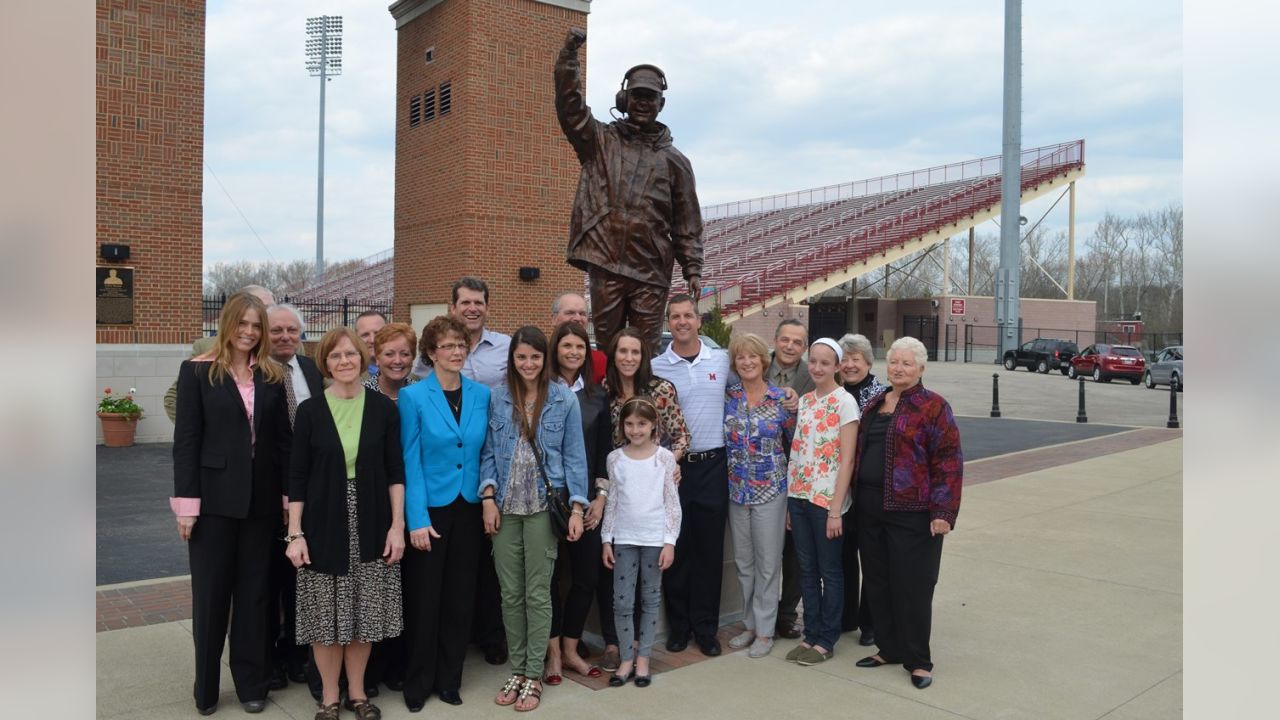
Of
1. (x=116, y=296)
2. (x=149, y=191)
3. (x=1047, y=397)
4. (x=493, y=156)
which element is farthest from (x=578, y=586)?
(x=1047, y=397)

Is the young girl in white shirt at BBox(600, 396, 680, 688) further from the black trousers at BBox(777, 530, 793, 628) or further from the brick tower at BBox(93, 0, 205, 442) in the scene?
the brick tower at BBox(93, 0, 205, 442)

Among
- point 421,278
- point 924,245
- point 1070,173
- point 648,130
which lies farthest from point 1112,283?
point 648,130

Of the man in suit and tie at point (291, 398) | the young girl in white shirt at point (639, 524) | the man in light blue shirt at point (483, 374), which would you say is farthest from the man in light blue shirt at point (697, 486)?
the man in suit and tie at point (291, 398)

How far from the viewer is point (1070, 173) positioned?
47250mm

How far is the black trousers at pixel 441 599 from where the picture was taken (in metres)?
4.32

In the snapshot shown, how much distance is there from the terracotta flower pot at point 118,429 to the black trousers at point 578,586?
36.6 ft

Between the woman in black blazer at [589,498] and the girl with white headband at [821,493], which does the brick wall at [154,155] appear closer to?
the woman in black blazer at [589,498]

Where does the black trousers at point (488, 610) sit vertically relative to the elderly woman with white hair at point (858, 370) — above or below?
below

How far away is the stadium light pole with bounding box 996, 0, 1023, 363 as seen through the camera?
1499 inches

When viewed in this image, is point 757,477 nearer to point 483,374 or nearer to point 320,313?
point 483,374

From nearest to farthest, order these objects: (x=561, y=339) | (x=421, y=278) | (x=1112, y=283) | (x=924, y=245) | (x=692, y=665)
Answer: (x=561, y=339), (x=692, y=665), (x=421, y=278), (x=924, y=245), (x=1112, y=283)

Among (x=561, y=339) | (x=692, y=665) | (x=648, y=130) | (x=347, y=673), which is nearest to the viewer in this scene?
(x=347, y=673)
